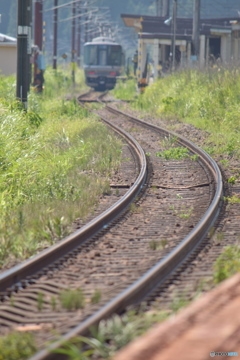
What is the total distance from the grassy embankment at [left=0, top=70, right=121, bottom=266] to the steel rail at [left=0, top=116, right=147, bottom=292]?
0.26 metres

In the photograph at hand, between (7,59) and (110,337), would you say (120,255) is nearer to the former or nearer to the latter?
(110,337)

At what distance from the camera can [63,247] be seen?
6391 millimetres

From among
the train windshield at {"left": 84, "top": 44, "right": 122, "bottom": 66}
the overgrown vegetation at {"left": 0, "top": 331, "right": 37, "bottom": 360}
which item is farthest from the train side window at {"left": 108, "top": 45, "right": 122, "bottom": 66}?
the overgrown vegetation at {"left": 0, "top": 331, "right": 37, "bottom": 360}

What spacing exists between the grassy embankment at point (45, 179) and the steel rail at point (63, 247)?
257mm

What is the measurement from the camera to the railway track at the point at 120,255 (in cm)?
468

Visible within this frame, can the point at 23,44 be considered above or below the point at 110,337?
above

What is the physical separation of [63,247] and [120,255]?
22.3 inches

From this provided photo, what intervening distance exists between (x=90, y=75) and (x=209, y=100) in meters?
25.5

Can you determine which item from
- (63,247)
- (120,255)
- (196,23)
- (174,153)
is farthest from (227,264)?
(196,23)

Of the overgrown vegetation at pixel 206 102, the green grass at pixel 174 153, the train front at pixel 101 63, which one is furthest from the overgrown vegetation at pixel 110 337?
the train front at pixel 101 63

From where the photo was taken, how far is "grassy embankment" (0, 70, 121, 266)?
6988 millimetres

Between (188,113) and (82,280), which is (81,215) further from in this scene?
(188,113)

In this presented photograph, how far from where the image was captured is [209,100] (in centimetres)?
2088

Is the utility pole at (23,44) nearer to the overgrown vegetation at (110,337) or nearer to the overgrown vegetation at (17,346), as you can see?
the overgrown vegetation at (110,337)
